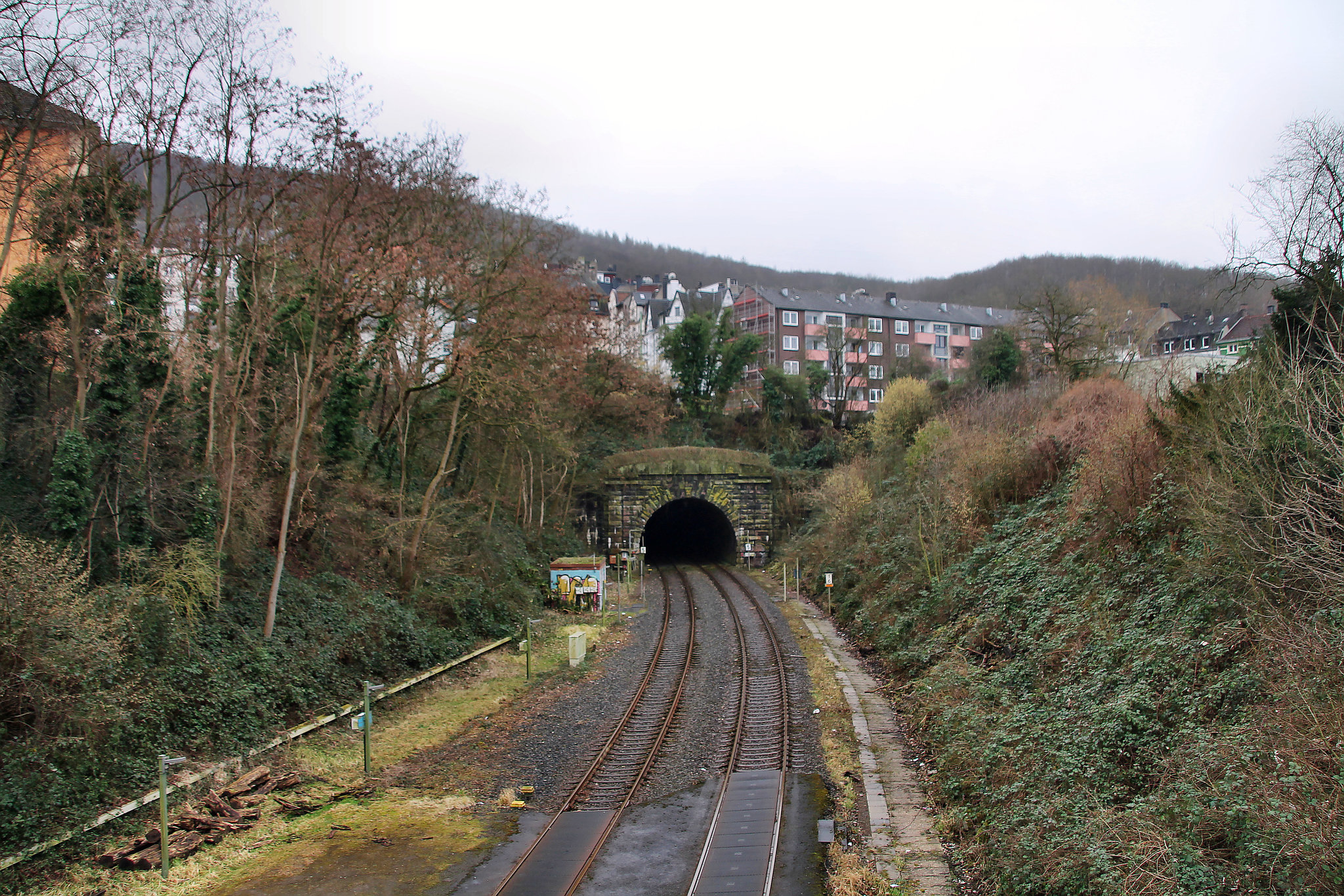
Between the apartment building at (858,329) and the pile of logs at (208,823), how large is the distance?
39.8 m

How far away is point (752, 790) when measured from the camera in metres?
10.6

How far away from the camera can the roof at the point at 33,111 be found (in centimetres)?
1134

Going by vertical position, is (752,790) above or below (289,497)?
below

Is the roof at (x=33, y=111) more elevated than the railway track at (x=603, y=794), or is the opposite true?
the roof at (x=33, y=111)

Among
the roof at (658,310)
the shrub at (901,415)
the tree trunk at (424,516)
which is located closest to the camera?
the tree trunk at (424,516)

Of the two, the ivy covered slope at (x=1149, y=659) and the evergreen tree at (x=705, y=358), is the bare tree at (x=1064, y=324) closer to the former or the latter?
the ivy covered slope at (x=1149, y=659)

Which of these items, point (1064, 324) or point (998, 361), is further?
point (998, 361)

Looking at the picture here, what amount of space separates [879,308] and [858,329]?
11792 millimetres

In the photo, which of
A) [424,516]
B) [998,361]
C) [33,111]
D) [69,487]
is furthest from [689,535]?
[33,111]

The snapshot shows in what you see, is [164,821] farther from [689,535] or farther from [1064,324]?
[689,535]

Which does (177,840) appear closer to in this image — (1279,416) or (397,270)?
(397,270)

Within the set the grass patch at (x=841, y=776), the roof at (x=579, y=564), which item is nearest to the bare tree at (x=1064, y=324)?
the roof at (x=579, y=564)

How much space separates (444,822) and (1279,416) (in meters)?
10.8

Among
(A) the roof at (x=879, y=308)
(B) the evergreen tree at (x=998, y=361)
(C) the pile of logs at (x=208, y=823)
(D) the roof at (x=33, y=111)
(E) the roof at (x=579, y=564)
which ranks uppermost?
(A) the roof at (x=879, y=308)
